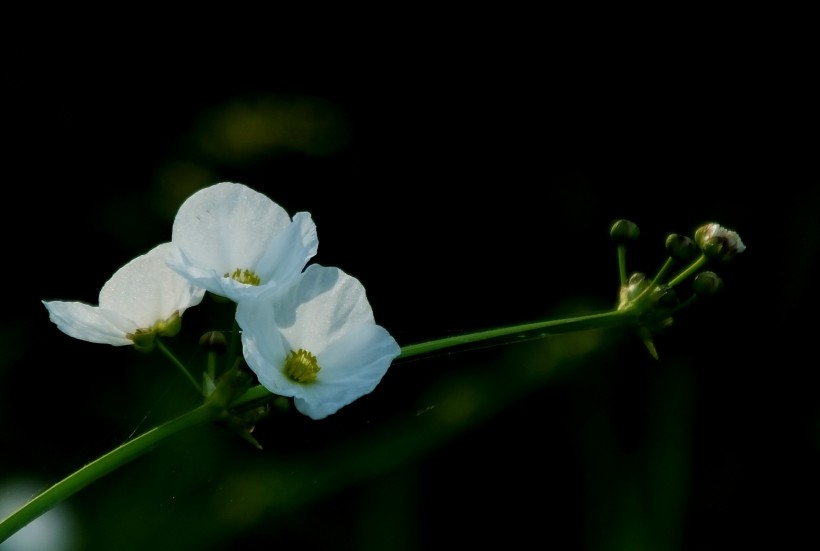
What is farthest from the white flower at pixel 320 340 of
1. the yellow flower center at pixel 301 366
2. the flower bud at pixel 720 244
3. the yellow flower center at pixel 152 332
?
the flower bud at pixel 720 244

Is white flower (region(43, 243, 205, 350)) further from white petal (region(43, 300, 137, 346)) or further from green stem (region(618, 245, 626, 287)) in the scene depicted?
green stem (region(618, 245, 626, 287))

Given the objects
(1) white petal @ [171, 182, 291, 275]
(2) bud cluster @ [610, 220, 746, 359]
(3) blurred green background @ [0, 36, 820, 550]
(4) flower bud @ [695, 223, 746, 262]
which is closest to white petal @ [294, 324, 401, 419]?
(1) white petal @ [171, 182, 291, 275]

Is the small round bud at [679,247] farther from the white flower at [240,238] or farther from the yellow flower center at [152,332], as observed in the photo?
the yellow flower center at [152,332]

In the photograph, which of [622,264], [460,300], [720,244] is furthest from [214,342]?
[460,300]

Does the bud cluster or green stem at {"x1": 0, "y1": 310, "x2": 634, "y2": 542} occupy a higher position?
green stem at {"x1": 0, "y1": 310, "x2": 634, "y2": 542}

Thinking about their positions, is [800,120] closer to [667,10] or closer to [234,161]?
[667,10]

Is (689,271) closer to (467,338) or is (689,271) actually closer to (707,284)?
(707,284)

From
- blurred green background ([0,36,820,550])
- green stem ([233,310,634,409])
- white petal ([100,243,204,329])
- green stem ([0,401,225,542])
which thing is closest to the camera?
green stem ([0,401,225,542])

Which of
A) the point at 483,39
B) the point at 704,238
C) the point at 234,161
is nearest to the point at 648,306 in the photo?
the point at 704,238
